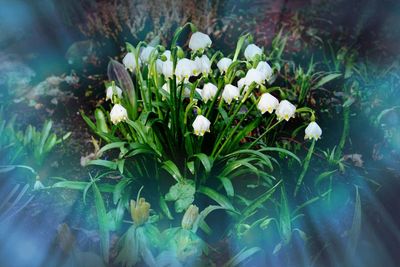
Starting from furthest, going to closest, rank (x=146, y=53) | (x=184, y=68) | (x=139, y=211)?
(x=146, y=53) < (x=184, y=68) < (x=139, y=211)

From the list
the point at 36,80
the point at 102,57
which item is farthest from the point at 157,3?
the point at 36,80

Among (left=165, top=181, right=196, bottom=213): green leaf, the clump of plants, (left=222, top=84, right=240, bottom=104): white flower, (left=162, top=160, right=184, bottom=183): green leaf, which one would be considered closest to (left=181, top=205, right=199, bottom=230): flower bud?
the clump of plants

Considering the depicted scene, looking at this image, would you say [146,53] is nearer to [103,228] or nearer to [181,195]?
[181,195]

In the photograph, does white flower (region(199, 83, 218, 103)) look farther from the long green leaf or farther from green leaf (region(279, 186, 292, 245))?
the long green leaf

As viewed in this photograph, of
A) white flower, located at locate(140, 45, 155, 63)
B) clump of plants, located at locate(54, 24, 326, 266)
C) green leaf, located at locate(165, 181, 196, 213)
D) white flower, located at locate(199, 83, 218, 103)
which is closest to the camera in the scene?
clump of plants, located at locate(54, 24, 326, 266)

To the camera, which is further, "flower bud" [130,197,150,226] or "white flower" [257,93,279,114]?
"white flower" [257,93,279,114]

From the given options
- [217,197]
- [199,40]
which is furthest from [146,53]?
[217,197]
